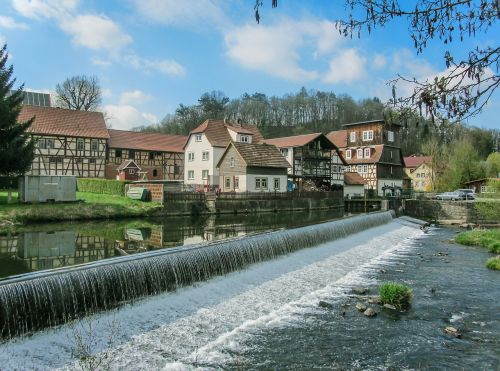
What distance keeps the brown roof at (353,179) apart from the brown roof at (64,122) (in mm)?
31567

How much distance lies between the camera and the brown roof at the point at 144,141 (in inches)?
2195

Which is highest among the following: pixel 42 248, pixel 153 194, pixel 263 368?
pixel 153 194

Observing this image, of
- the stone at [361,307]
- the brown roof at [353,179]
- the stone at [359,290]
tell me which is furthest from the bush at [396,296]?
the brown roof at [353,179]

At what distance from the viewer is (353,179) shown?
5912cm

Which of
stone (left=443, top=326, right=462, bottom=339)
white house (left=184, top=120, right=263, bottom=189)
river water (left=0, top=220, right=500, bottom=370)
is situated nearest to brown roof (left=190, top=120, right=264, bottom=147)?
white house (left=184, top=120, right=263, bottom=189)

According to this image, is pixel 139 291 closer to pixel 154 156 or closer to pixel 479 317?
pixel 479 317

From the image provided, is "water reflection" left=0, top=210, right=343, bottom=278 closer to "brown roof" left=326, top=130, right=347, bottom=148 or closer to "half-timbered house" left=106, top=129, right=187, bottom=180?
"half-timbered house" left=106, top=129, right=187, bottom=180

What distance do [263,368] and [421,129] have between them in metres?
5.24

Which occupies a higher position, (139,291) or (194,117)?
(194,117)

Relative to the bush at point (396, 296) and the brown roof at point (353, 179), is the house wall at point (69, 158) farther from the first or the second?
the bush at point (396, 296)

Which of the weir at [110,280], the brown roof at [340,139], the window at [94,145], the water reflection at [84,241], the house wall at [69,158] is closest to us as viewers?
the weir at [110,280]

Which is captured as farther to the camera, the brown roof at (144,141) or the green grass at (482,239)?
the brown roof at (144,141)

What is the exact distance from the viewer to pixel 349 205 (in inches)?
2028

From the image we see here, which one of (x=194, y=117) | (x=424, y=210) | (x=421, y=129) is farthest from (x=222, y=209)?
(x=194, y=117)
